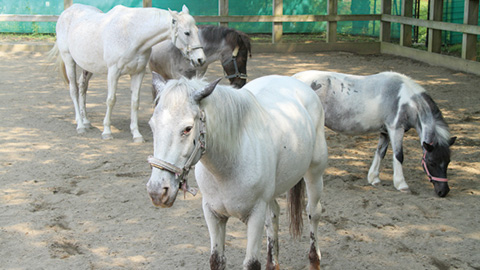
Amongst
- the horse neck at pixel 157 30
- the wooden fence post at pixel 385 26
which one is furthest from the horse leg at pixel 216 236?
the wooden fence post at pixel 385 26

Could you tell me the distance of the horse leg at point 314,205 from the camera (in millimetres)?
3659

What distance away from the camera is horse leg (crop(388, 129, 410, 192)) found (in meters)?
5.25

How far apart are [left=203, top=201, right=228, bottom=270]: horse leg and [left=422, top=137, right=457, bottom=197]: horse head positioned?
279 centimetres

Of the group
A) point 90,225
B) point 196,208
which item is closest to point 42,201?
point 90,225

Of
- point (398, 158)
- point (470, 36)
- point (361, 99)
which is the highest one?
point (470, 36)

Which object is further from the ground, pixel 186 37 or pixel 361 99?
pixel 186 37

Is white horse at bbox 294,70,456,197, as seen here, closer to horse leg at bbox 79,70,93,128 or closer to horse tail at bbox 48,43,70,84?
horse leg at bbox 79,70,93,128

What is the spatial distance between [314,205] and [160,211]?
5.24 ft

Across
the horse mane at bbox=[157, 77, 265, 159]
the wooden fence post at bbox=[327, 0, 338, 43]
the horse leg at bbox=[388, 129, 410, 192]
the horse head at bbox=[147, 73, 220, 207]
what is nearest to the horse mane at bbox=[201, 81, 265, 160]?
the horse mane at bbox=[157, 77, 265, 159]

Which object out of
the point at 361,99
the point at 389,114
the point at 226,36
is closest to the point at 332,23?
the point at 226,36

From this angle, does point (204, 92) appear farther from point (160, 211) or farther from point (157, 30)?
point (157, 30)

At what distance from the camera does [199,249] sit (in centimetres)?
395

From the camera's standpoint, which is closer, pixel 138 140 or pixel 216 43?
pixel 138 140

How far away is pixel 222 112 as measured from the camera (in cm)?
267
